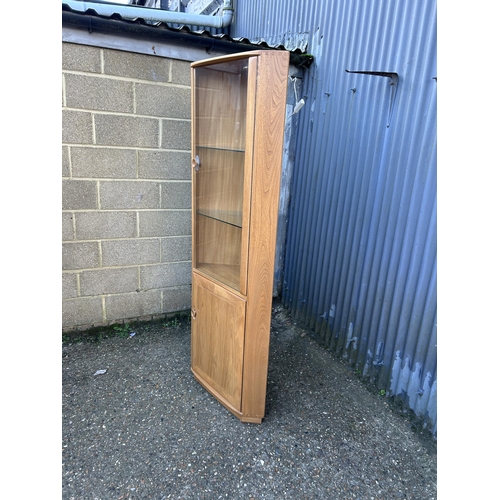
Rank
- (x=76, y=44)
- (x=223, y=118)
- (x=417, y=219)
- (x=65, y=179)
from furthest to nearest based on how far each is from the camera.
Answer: (x=65, y=179) < (x=76, y=44) < (x=223, y=118) < (x=417, y=219)

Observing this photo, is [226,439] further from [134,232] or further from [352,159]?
[352,159]

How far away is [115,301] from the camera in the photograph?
2762 mm

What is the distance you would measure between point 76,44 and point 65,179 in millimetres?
844

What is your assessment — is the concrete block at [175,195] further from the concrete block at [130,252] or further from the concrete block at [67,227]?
the concrete block at [67,227]

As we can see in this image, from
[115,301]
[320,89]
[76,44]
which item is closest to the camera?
[76,44]

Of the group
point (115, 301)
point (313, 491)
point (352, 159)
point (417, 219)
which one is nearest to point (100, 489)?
point (313, 491)

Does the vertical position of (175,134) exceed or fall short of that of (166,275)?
it exceeds it

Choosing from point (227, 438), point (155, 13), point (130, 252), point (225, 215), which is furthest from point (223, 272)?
point (155, 13)

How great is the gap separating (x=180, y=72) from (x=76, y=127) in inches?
32.0

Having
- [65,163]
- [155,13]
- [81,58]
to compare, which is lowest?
[65,163]

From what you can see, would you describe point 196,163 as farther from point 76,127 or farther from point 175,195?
point 76,127

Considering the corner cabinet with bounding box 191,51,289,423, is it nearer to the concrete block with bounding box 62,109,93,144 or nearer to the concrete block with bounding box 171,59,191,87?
the concrete block with bounding box 171,59,191,87

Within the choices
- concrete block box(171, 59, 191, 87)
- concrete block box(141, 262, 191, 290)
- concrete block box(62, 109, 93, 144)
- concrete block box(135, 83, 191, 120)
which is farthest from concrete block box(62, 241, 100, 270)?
concrete block box(171, 59, 191, 87)

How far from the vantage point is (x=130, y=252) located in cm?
269
